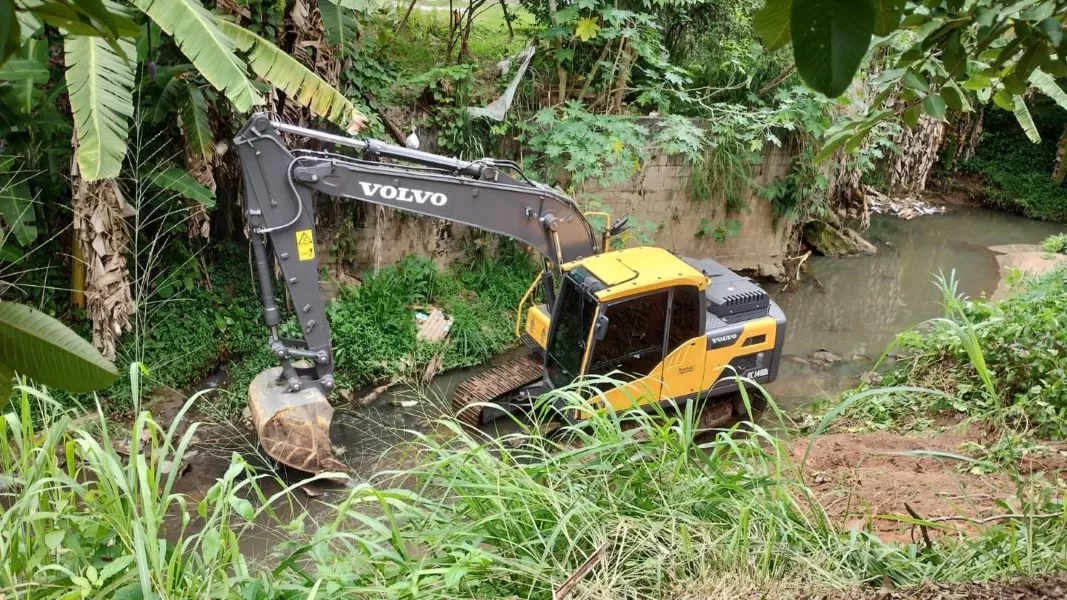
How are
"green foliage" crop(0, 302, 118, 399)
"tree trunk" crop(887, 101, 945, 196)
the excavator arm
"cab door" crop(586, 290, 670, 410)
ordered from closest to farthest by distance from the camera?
1. "green foliage" crop(0, 302, 118, 399)
2. the excavator arm
3. "cab door" crop(586, 290, 670, 410)
4. "tree trunk" crop(887, 101, 945, 196)

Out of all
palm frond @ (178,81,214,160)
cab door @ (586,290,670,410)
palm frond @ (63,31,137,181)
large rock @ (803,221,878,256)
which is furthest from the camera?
large rock @ (803,221,878,256)

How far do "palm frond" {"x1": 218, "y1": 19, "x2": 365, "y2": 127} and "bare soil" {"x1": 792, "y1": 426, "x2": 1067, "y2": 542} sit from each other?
4.23 meters

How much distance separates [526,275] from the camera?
841cm

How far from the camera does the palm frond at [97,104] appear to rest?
15.5 ft

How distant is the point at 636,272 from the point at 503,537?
11.8 feet

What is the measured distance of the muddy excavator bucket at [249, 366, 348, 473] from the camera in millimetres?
5504

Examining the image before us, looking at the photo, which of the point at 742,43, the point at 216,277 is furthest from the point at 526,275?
the point at 742,43

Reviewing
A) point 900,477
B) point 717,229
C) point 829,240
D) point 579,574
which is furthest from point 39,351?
point 829,240

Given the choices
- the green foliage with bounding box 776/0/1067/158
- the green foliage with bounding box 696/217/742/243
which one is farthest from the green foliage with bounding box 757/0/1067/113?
the green foliage with bounding box 696/217/742/243

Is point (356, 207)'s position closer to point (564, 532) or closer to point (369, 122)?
point (369, 122)

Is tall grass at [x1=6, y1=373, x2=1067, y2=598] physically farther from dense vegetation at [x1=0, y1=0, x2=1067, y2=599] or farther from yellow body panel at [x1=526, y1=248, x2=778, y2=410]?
yellow body panel at [x1=526, y1=248, x2=778, y2=410]

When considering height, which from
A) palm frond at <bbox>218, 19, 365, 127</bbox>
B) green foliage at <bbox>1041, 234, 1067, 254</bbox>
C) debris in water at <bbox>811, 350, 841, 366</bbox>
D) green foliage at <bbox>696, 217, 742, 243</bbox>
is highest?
palm frond at <bbox>218, 19, 365, 127</bbox>

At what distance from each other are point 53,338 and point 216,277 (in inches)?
263

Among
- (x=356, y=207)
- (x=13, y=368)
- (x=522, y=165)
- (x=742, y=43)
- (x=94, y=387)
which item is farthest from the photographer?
(x=742, y=43)
